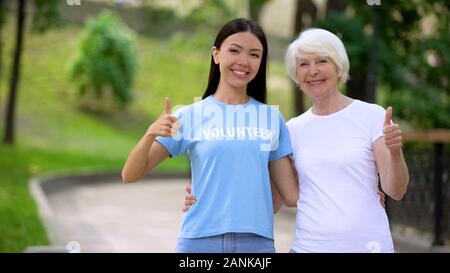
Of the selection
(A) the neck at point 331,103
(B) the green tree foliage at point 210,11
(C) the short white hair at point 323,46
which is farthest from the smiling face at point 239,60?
(B) the green tree foliage at point 210,11

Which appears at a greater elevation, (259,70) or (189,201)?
(259,70)

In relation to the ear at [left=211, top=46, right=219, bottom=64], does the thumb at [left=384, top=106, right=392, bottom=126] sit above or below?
below

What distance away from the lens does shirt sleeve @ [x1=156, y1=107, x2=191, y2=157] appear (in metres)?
2.91

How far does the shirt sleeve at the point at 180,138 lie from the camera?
291 cm

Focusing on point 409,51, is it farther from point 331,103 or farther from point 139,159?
point 139,159

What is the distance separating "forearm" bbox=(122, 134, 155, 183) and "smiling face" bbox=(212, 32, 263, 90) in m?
0.35

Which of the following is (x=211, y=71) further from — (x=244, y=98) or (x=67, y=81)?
(x=67, y=81)

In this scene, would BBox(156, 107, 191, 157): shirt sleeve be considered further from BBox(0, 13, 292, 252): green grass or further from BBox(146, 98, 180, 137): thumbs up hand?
BBox(0, 13, 292, 252): green grass

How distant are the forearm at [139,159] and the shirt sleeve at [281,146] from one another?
16.9 inches

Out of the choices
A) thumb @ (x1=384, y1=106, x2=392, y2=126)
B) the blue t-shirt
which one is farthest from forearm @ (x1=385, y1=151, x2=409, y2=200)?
the blue t-shirt

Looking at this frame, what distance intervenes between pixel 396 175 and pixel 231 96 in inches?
24.8

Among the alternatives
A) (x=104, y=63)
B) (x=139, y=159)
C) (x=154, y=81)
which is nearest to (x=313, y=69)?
(x=139, y=159)

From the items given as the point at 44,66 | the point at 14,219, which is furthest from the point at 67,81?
the point at 14,219

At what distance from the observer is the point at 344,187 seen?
2871 millimetres
